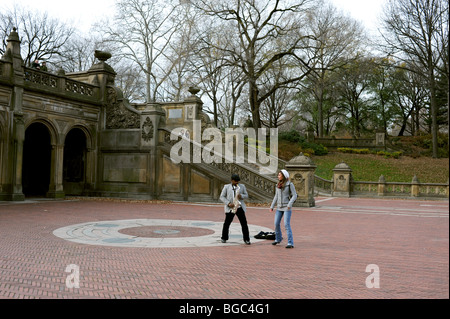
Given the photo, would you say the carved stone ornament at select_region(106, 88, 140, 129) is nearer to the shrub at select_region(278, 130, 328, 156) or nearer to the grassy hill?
the grassy hill

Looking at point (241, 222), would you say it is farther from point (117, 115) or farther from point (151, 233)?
point (117, 115)

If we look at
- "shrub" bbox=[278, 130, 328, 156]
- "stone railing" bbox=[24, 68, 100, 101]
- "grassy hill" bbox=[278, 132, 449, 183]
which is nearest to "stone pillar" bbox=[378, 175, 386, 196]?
"grassy hill" bbox=[278, 132, 449, 183]

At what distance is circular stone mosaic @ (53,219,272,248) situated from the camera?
9016mm

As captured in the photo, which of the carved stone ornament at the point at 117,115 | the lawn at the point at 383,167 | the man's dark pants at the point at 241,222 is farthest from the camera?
the lawn at the point at 383,167

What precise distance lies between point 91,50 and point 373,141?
3647cm

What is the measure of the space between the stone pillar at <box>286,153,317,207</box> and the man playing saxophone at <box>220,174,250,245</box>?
10.3 meters

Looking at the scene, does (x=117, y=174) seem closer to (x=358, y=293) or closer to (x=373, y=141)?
(x=358, y=293)

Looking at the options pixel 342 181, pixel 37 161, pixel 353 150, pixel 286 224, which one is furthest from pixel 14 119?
pixel 353 150

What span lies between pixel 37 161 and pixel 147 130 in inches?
312

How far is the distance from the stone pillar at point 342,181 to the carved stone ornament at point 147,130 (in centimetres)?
1462

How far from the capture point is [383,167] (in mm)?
39969

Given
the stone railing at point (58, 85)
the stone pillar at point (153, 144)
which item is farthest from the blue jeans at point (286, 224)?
the stone railing at point (58, 85)

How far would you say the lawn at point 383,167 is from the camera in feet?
116

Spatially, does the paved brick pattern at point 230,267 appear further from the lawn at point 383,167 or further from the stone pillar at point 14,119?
the lawn at point 383,167
